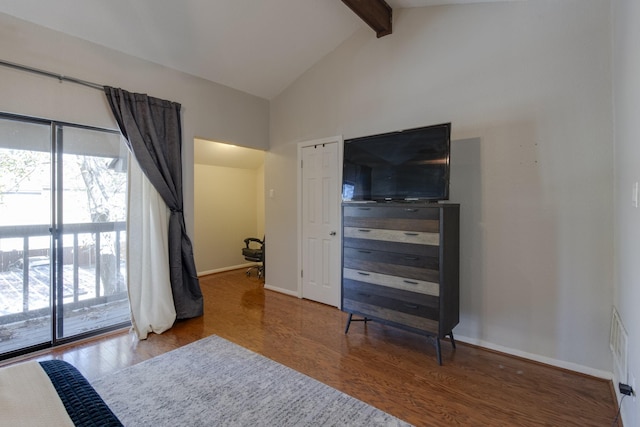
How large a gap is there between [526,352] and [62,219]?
4134mm

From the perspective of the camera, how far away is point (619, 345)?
1.96 m

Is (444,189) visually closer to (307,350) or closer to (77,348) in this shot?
(307,350)

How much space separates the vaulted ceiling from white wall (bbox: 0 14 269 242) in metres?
0.09

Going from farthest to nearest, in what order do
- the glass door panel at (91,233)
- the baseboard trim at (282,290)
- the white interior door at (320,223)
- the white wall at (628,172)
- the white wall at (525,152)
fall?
the baseboard trim at (282,290) → the white interior door at (320,223) → the glass door panel at (91,233) → the white wall at (525,152) → the white wall at (628,172)

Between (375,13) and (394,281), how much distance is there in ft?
8.41

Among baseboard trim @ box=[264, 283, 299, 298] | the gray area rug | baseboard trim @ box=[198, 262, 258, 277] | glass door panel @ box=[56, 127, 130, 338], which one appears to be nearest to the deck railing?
glass door panel @ box=[56, 127, 130, 338]

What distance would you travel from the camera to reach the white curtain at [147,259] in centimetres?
306

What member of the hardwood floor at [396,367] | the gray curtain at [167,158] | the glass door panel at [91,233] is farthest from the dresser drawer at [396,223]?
the glass door panel at [91,233]

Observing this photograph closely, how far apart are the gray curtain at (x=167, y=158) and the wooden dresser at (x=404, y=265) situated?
5.68 feet

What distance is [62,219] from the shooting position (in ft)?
9.18

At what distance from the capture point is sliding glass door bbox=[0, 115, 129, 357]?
8.41 ft

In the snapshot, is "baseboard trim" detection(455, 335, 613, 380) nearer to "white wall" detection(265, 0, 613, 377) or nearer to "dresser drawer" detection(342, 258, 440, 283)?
"white wall" detection(265, 0, 613, 377)

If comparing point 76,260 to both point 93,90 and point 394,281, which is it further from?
point 394,281

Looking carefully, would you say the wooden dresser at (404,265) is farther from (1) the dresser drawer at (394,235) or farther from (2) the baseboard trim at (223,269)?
(2) the baseboard trim at (223,269)
